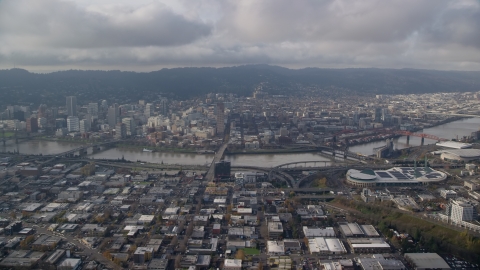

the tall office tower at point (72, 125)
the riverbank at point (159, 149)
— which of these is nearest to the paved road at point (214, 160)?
the riverbank at point (159, 149)

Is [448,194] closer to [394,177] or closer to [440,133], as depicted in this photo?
[394,177]

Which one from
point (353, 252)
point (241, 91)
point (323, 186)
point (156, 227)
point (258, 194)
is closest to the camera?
point (353, 252)

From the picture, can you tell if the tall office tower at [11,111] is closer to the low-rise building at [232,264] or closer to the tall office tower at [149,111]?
the tall office tower at [149,111]

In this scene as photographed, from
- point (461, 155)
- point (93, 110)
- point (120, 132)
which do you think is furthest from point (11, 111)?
point (461, 155)

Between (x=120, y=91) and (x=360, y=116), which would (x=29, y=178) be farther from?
(x=120, y=91)

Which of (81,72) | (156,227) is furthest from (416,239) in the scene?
(81,72)
